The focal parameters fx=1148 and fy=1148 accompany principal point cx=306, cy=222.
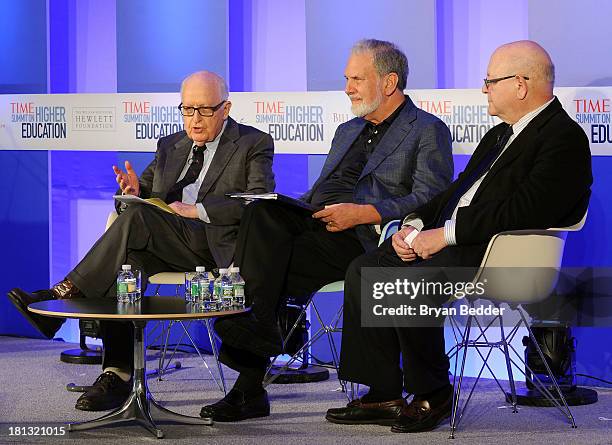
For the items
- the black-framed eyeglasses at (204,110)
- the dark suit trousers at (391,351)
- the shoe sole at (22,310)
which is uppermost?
the black-framed eyeglasses at (204,110)

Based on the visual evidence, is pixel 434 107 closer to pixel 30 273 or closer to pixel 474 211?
pixel 474 211

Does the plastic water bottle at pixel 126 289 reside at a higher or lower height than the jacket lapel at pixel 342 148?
lower

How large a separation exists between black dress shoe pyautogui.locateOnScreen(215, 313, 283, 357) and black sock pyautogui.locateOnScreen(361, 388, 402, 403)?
390 millimetres

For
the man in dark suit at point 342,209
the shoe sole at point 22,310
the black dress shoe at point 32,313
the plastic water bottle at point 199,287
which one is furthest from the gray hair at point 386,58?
the shoe sole at point 22,310

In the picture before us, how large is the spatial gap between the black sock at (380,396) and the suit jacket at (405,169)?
740 millimetres

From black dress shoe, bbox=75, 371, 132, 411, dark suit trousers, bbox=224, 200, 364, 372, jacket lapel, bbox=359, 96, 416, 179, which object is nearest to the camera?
dark suit trousers, bbox=224, 200, 364, 372

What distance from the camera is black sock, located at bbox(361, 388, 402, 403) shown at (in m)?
4.40

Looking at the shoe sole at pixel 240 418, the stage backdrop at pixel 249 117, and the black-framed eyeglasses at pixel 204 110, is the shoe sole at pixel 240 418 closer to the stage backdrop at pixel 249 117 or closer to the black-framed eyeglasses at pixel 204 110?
the black-framed eyeglasses at pixel 204 110

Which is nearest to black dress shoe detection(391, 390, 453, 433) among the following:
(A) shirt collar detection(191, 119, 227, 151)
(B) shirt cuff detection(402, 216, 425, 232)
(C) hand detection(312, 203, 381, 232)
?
(B) shirt cuff detection(402, 216, 425, 232)

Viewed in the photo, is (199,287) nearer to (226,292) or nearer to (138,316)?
(226,292)

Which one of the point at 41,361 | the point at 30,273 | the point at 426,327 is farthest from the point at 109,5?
the point at 426,327

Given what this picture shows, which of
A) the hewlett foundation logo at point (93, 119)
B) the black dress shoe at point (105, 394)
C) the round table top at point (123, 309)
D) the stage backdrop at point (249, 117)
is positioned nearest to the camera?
the round table top at point (123, 309)

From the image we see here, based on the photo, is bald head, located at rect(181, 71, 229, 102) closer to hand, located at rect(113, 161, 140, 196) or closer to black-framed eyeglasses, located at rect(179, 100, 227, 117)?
black-framed eyeglasses, located at rect(179, 100, 227, 117)

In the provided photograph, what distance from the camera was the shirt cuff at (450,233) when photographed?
4.33 m
